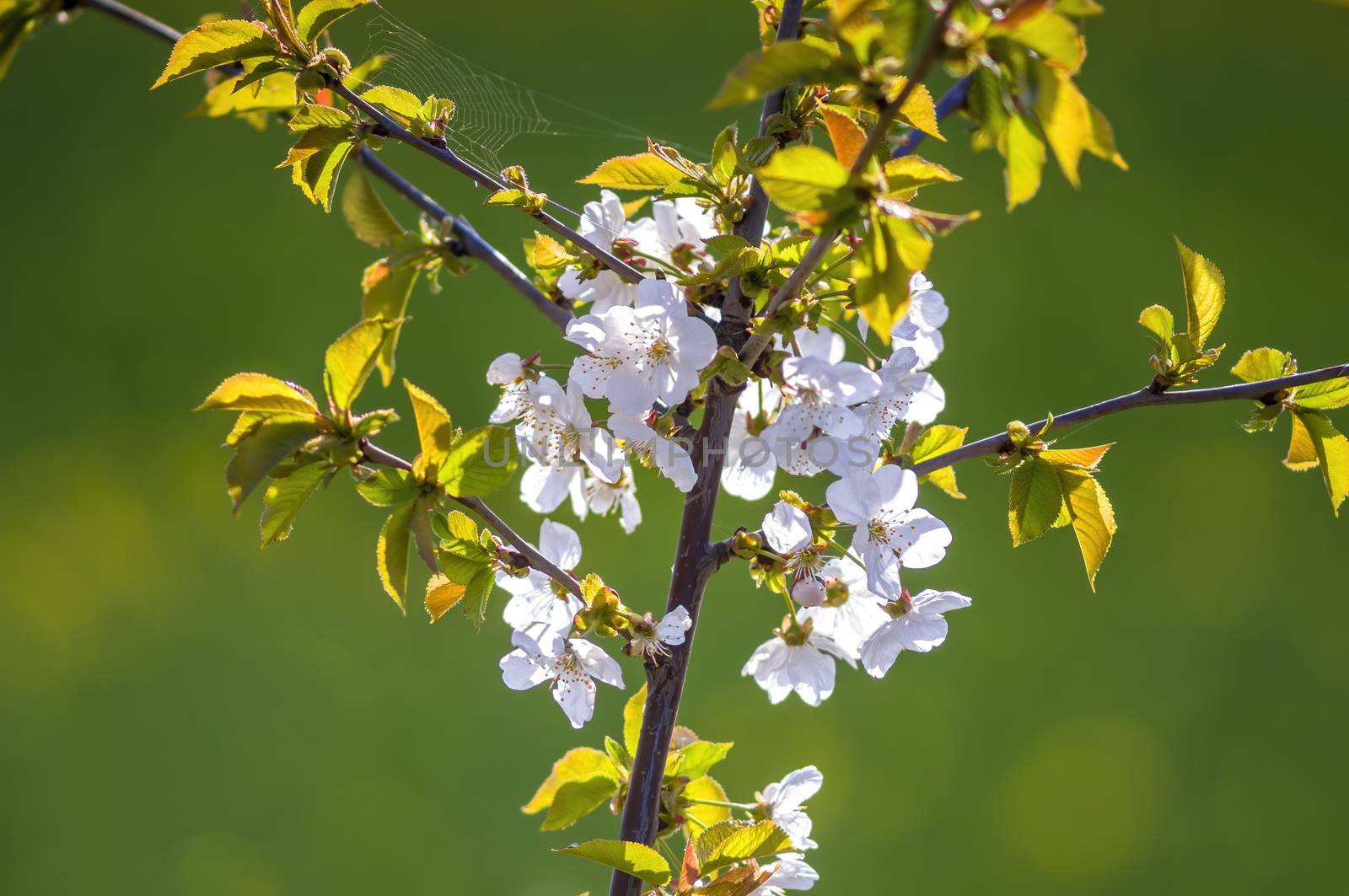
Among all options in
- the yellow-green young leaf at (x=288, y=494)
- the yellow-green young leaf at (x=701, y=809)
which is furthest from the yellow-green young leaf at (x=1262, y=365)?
the yellow-green young leaf at (x=288, y=494)

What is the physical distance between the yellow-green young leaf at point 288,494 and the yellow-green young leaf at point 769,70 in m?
0.27

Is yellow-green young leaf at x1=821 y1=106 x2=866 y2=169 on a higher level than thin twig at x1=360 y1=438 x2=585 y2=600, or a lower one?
higher

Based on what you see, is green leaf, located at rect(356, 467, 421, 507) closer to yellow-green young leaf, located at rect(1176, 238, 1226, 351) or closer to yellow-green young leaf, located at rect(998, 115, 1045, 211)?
yellow-green young leaf, located at rect(998, 115, 1045, 211)

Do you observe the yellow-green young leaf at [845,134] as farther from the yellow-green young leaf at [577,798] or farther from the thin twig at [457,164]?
the yellow-green young leaf at [577,798]

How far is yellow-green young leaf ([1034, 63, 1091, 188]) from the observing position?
39 cm

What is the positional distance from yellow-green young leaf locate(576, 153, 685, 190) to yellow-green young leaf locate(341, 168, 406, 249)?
7.3 inches

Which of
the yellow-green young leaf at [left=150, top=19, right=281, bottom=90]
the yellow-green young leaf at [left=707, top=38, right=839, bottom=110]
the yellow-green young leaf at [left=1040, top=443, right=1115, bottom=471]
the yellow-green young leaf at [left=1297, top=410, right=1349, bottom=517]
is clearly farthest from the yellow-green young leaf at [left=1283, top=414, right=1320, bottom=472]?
the yellow-green young leaf at [left=150, top=19, right=281, bottom=90]

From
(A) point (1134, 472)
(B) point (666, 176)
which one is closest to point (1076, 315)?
(A) point (1134, 472)

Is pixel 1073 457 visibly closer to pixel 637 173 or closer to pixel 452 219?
pixel 637 173

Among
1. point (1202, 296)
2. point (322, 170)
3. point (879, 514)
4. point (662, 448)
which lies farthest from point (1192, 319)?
point (322, 170)

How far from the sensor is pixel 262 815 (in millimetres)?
1730

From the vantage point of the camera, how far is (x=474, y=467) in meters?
0.52

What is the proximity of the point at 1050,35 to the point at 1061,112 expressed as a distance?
0.11ft

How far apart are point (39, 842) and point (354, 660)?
0.61 m
